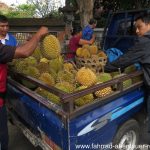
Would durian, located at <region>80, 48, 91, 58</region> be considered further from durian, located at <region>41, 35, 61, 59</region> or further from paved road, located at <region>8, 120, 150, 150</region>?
paved road, located at <region>8, 120, 150, 150</region>

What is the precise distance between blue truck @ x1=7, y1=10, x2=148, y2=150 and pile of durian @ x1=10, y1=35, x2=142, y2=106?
0.12m

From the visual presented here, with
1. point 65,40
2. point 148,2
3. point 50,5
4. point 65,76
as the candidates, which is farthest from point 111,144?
point 50,5

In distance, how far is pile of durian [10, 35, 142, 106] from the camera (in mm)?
2895

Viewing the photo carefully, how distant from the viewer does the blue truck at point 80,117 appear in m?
2.38

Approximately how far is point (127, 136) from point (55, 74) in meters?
1.10

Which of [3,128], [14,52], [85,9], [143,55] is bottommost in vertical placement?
[3,128]

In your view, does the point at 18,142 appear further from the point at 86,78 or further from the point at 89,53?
the point at 86,78

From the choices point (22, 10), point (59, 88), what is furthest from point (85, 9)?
point (22, 10)

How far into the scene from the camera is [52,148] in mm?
2639

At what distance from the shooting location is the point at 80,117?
2438 mm

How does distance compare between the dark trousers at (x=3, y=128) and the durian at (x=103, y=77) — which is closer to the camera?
the durian at (x=103, y=77)

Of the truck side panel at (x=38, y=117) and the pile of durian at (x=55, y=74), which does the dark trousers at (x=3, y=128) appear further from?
the pile of durian at (x=55, y=74)

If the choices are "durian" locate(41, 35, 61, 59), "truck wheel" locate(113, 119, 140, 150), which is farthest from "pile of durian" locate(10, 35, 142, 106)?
"truck wheel" locate(113, 119, 140, 150)

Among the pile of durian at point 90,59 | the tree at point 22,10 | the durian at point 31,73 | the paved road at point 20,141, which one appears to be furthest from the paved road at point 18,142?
the tree at point 22,10
